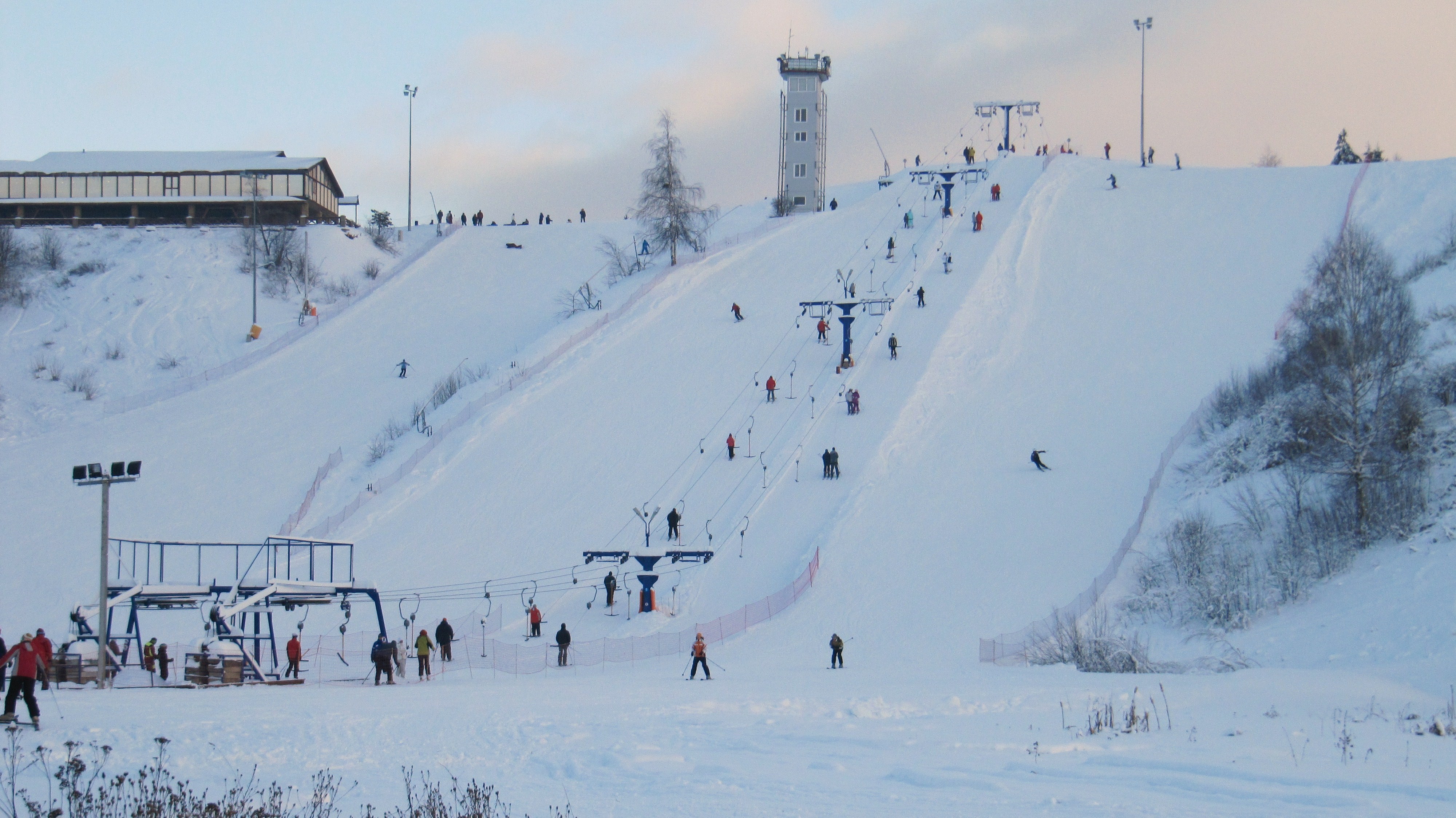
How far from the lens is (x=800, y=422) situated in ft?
122

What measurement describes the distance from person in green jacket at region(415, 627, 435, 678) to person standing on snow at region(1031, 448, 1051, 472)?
641 inches

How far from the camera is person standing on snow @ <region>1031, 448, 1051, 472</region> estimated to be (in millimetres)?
31281

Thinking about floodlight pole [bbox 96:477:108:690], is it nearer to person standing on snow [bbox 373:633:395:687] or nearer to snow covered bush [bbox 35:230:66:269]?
person standing on snow [bbox 373:633:395:687]

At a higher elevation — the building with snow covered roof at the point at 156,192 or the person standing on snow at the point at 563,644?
the building with snow covered roof at the point at 156,192

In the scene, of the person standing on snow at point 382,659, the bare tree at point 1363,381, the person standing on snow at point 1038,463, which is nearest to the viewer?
the person standing on snow at point 382,659

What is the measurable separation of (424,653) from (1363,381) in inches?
745

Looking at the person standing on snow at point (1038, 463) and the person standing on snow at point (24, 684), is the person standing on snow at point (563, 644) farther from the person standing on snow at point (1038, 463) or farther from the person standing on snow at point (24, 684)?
the person standing on snow at point (1038, 463)

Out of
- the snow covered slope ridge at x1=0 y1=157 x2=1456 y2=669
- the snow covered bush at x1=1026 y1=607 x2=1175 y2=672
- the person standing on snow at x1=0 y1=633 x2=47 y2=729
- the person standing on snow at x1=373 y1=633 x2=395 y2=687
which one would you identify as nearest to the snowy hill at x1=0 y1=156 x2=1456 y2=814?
the snow covered slope ridge at x1=0 y1=157 x2=1456 y2=669

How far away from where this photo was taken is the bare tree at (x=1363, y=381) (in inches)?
961

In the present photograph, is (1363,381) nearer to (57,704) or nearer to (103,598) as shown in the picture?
(103,598)

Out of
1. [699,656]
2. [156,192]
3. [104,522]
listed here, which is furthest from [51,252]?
[699,656]

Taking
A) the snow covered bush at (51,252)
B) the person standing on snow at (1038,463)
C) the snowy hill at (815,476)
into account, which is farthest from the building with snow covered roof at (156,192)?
the person standing on snow at (1038,463)

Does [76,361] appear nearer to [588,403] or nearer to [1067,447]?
[588,403]

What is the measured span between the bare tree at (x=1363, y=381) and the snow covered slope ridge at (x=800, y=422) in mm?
4865
